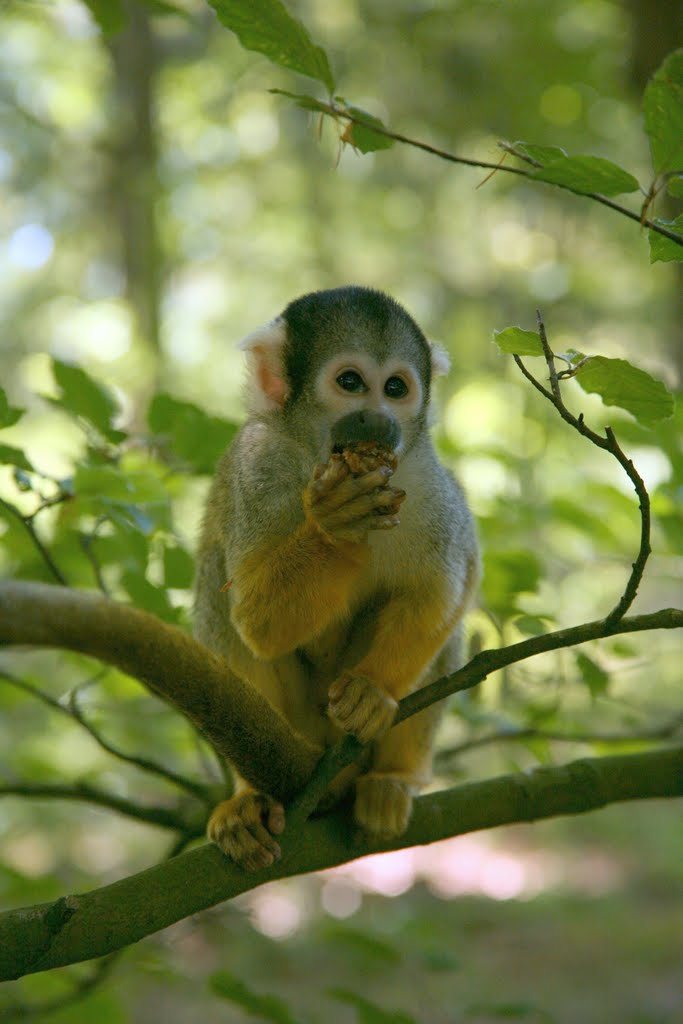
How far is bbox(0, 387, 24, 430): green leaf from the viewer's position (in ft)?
6.21

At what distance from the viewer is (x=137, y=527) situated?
6.37 ft

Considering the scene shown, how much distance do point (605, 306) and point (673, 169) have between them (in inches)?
297

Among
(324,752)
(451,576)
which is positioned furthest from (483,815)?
(451,576)

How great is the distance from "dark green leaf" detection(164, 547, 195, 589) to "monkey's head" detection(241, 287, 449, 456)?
442mm

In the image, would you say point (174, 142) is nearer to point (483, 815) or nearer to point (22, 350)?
point (22, 350)

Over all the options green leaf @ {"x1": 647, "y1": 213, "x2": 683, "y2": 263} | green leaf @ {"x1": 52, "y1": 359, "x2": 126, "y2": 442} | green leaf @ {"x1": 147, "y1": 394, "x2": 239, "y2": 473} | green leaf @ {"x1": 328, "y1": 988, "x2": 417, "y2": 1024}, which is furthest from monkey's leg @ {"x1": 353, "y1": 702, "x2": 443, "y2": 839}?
green leaf @ {"x1": 647, "y1": 213, "x2": 683, "y2": 263}

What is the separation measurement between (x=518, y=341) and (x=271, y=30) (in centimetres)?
59

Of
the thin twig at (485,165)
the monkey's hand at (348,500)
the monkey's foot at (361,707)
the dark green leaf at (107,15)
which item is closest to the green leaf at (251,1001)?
the monkey's foot at (361,707)

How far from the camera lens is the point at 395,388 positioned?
2.47 meters

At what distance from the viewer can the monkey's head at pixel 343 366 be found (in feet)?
8.02

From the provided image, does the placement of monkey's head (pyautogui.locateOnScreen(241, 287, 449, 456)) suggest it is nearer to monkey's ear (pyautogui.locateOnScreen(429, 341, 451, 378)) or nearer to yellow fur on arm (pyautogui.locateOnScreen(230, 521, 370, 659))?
monkey's ear (pyautogui.locateOnScreen(429, 341, 451, 378))

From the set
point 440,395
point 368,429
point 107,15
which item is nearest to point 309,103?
point 107,15

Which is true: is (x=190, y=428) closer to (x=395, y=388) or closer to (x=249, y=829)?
(x=395, y=388)

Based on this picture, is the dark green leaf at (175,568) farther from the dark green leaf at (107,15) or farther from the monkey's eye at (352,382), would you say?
the dark green leaf at (107,15)
